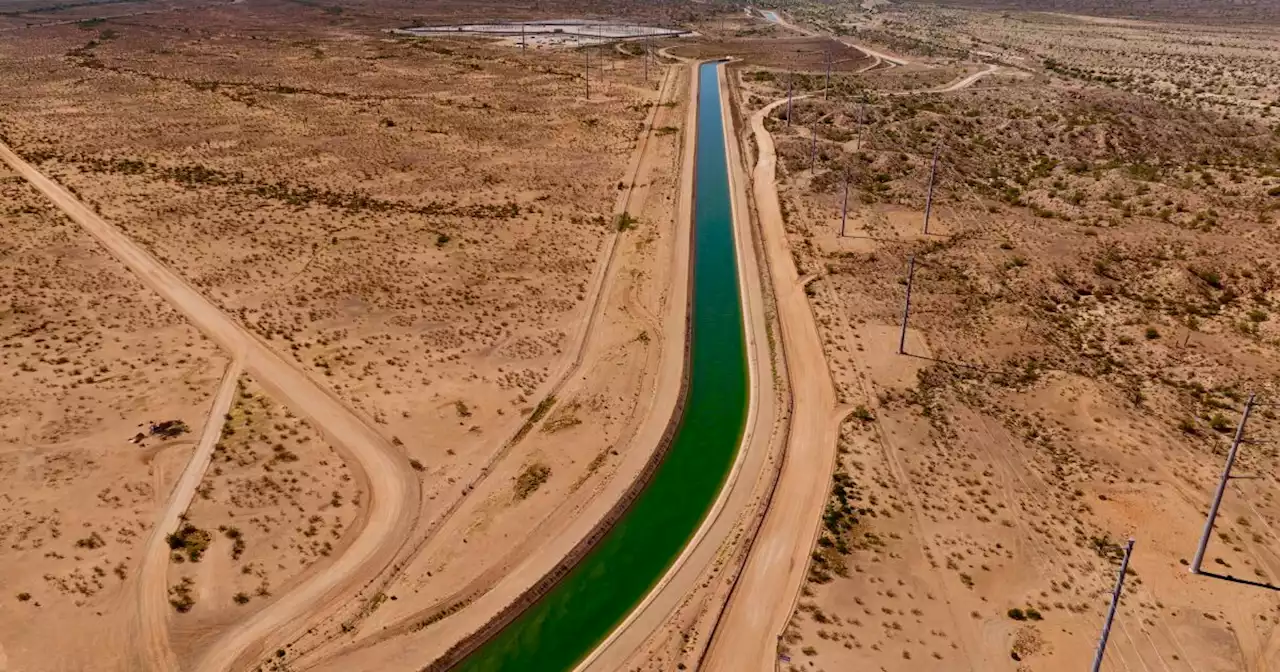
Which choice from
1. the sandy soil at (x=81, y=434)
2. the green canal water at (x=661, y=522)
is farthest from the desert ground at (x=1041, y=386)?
the sandy soil at (x=81, y=434)

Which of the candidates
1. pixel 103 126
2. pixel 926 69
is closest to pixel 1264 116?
pixel 926 69

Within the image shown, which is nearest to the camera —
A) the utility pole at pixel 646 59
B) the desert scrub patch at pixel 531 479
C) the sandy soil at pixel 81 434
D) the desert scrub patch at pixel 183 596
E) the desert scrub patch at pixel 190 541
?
the sandy soil at pixel 81 434

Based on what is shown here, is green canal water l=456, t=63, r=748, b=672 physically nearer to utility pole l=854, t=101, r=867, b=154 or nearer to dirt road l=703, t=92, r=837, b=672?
dirt road l=703, t=92, r=837, b=672

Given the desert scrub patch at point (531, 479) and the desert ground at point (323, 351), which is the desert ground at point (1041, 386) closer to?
the desert scrub patch at point (531, 479)

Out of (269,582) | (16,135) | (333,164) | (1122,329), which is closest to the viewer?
(269,582)

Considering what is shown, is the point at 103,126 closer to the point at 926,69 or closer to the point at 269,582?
the point at 269,582

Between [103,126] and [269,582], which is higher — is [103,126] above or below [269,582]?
above

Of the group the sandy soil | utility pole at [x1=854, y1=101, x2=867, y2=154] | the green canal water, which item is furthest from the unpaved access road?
utility pole at [x1=854, y1=101, x2=867, y2=154]
